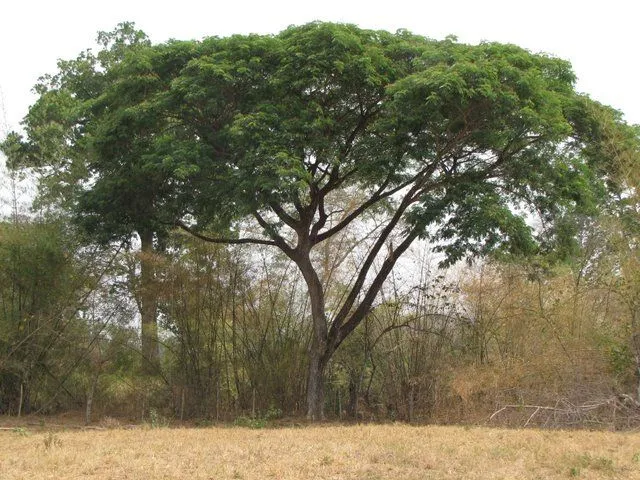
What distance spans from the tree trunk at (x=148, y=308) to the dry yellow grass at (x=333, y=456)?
4.65 metres

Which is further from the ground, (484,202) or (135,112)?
(135,112)

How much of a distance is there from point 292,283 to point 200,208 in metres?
3.18

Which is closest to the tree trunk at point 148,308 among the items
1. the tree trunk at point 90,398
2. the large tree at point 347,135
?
the tree trunk at point 90,398

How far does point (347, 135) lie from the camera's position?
10703 millimetres

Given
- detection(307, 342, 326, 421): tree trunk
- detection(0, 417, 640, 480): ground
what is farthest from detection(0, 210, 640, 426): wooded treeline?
detection(0, 417, 640, 480): ground

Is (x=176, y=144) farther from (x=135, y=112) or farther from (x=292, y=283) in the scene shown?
(x=292, y=283)

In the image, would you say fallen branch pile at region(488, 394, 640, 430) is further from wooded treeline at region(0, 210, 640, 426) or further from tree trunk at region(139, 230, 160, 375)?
tree trunk at region(139, 230, 160, 375)

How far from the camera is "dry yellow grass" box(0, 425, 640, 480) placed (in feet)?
18.9

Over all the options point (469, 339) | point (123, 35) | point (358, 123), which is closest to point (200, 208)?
point (358, 123)

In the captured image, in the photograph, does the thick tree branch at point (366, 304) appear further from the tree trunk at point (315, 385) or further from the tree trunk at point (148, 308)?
the tree trunk at point (148, 308)

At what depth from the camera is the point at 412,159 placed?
407 inches

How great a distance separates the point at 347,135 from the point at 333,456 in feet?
18.6

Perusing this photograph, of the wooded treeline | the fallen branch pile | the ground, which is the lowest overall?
the ground

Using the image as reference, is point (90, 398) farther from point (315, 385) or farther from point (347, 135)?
point (347, 135)
